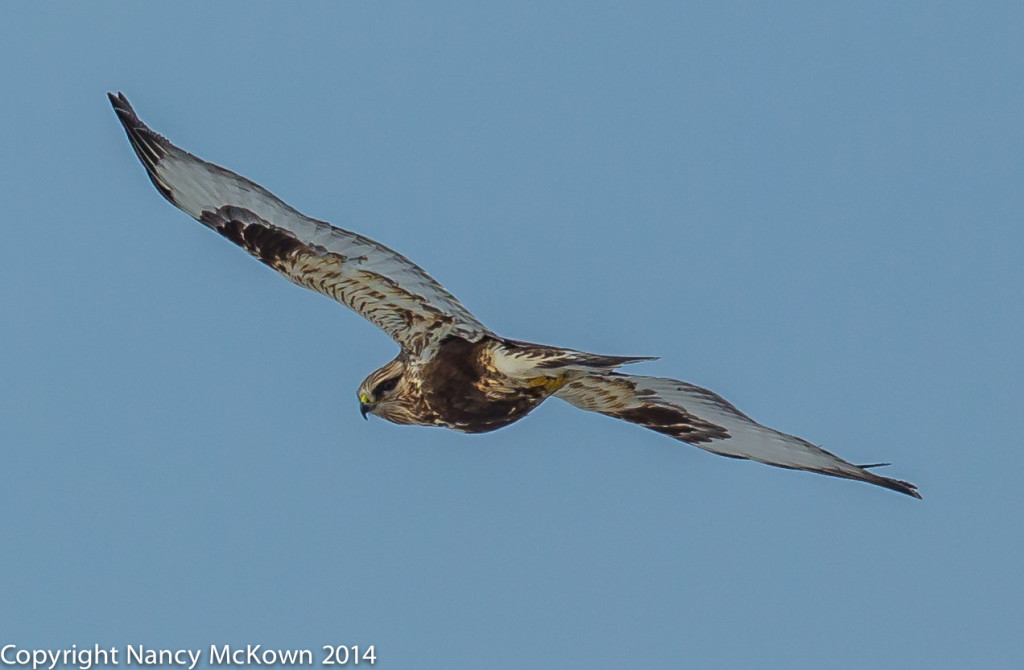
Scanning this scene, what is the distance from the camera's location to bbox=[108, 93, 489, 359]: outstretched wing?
429 inches

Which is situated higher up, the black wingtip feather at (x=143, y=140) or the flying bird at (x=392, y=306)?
the black wingtip feather at (x=143, y=140)

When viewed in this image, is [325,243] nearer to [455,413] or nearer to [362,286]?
[362,286]

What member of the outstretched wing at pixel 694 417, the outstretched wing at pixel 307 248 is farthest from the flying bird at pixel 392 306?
the outstretched wing at pixel 694 417

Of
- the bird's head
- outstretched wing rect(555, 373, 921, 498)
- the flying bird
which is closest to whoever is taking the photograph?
the flying bird

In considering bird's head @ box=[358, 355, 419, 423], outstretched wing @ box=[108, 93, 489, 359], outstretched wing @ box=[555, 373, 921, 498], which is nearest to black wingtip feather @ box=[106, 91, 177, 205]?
outstretched wing @ box=[108, 93, 489, 359]

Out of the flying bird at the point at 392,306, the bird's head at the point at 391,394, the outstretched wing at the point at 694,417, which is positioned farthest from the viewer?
the outstretched wing at the point at 694,417

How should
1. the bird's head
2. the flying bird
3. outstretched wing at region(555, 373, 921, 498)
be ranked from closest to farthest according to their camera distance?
the flying bird
the bird's head
outstretched wing at region(555, 373, 921, 498)

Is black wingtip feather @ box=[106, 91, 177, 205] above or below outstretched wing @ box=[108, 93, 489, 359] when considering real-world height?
above

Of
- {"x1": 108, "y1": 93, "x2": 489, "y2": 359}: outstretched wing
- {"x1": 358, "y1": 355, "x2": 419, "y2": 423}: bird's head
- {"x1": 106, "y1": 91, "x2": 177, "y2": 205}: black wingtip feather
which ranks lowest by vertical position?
{"x1": 358, "y1": 355, "x2": 419, "y2": 423}: bird's head

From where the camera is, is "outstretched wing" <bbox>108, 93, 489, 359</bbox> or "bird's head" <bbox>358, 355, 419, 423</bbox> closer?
"outstretched wing" <bbox>108, 93, 489, 359</bbox>

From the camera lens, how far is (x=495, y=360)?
1099 cm

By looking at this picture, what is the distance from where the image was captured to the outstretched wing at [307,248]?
10906 mm

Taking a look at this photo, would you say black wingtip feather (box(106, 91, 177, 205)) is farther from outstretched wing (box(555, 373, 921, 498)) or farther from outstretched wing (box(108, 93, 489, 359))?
outstretched wing (box(555, 373, 921, 498))

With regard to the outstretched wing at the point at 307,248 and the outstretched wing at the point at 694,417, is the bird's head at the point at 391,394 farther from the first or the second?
the outstretched wing at the point at 694,417
